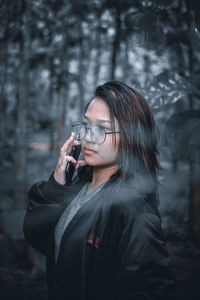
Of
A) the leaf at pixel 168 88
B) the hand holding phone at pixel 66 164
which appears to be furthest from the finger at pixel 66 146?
the leaf at pixel 168 88

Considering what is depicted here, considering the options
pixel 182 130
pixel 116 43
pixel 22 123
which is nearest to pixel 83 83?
pixel 116 43

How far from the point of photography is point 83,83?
1.57 metres

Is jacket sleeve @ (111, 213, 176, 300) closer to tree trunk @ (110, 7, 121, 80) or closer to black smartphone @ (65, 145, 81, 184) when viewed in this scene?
black smartphone @ (65, 145, 81, 184)

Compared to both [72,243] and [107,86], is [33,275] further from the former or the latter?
[107,86]

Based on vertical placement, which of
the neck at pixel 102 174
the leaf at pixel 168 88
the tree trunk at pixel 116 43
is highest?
the tree trunk at pixel 116 43

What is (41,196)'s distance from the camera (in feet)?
2.59

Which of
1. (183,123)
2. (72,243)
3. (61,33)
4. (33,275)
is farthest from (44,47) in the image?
(33,275)

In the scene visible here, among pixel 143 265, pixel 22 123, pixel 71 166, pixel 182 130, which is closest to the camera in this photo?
pixel 143 265

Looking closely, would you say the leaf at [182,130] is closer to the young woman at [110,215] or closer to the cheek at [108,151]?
the young woman at [110,215]

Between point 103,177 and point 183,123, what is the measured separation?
0.76m

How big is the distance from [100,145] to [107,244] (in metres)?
0.29

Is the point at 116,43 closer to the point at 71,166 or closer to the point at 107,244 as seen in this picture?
the point at 71,166

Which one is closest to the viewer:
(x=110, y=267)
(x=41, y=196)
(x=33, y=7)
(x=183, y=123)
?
(x=110, y=267)

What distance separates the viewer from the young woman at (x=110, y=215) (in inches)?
23.6
